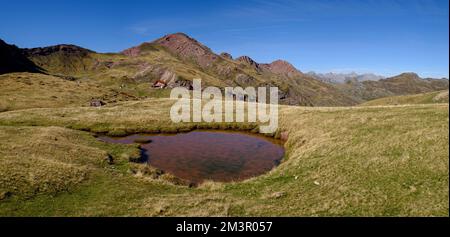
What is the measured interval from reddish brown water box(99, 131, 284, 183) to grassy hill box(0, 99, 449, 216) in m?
5.27

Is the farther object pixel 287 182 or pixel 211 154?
pixel 211 154

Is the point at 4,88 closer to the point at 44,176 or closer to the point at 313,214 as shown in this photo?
the point at 44,176

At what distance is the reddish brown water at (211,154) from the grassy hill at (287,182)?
17.3ft

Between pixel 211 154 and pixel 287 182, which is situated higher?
pixel 287 182

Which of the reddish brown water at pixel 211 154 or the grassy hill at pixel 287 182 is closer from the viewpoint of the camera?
the grassy hill at pixel 287 182

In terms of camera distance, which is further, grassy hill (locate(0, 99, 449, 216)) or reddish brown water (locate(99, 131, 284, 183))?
reddish brown water (locate(99, 131, 284, 183))

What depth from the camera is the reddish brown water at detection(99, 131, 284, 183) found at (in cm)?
3522

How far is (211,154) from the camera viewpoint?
4353cm

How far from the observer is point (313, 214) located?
1781cm

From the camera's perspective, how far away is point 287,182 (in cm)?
2467

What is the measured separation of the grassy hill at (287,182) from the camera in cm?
1861

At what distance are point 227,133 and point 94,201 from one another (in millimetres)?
39871

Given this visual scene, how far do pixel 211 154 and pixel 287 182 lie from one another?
2014 cm

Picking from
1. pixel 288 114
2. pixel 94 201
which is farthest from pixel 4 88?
pixel 94 201
